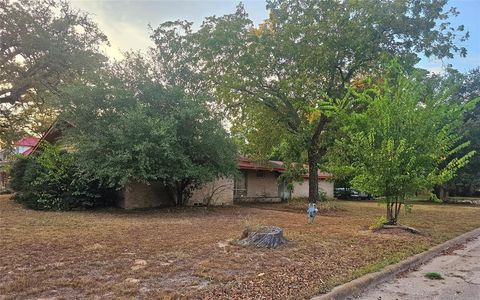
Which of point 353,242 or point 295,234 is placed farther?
point 295,234

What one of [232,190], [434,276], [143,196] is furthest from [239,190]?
[434,276]

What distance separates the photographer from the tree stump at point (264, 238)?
7996mm

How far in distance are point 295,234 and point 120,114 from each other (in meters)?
8.64

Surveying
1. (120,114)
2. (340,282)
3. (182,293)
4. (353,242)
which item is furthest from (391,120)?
Result: (120,114)

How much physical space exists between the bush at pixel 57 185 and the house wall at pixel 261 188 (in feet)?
33.7

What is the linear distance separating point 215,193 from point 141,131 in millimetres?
7723

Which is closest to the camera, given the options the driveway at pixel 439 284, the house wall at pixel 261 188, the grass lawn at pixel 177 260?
the grass lawn at pixel 177 260

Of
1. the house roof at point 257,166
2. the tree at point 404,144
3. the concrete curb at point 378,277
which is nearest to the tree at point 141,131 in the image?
the house roof at point 257,166

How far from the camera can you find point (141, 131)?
1408 cm

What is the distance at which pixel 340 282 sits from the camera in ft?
18.6

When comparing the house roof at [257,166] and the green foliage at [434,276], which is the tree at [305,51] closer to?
the house roof at [257,166]

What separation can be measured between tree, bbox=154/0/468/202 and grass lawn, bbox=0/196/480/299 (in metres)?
8.07

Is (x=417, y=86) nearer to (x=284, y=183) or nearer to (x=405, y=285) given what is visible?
(x=405, y=285)

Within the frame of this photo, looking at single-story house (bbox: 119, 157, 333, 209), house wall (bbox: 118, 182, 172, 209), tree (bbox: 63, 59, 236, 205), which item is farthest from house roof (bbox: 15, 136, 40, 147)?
tree (bbox: 63, 59, 236, 205)
